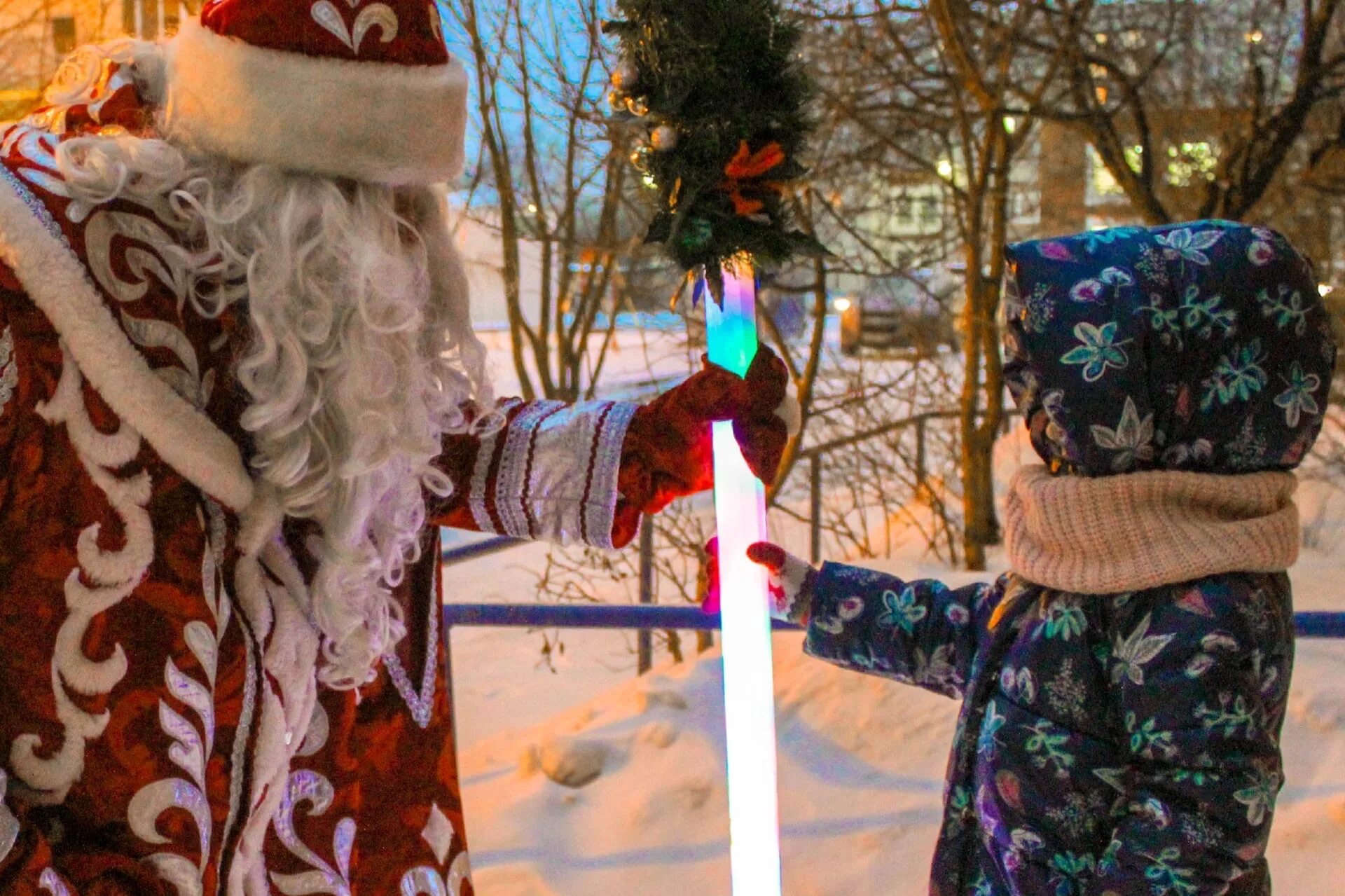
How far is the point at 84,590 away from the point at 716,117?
0.89m

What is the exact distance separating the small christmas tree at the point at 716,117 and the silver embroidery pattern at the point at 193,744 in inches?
27.0

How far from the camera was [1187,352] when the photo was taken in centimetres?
143

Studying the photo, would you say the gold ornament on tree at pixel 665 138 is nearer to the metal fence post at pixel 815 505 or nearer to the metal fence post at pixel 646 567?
the metal fence post at pixel 646 567

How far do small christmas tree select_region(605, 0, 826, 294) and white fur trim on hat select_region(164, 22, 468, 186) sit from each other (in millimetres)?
265

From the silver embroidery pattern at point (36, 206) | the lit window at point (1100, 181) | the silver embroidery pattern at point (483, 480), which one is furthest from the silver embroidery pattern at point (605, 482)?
the lit window at point (1100, 181)

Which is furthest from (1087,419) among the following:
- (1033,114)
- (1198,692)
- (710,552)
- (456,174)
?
(1033,114)

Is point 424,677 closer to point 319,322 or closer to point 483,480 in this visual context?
point 483,480

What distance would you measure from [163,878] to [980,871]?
40.2 inches

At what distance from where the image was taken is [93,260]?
120cm

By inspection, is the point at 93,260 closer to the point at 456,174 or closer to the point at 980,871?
the point at 456,174

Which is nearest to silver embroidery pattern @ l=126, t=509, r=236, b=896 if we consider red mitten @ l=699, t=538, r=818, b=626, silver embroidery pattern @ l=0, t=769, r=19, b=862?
silver embroidery pattern @ l=0, t=769, r=19, b=862

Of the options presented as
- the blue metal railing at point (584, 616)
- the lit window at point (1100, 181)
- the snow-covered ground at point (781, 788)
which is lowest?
the snow-covered ground at point (781, 788)

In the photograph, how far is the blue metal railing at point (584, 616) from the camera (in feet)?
7.77

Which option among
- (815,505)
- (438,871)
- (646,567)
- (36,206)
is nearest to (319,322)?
(36,206)
